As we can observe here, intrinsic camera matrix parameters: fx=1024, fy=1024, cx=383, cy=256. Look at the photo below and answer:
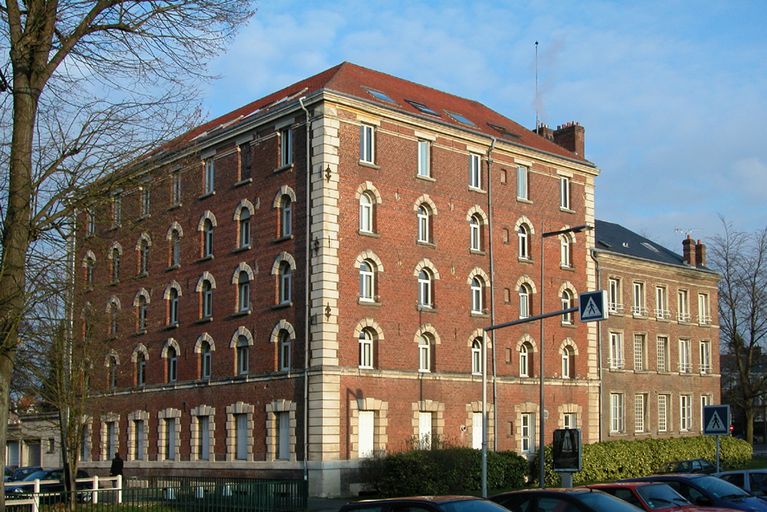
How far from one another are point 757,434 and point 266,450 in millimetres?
86189

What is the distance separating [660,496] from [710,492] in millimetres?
2405

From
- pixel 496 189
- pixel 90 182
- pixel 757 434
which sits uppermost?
pixel 496 189

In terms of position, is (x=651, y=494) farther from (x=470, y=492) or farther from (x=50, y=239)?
(x=470, y=492)

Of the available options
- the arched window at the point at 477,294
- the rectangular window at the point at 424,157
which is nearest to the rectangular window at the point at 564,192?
the arched window at the point at 477,294

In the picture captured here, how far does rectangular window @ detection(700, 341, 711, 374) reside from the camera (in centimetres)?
6191

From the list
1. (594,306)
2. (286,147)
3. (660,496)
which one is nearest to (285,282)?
(286,147)

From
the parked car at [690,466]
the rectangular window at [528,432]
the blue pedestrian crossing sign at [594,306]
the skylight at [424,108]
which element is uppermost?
the skylight at [424,108]

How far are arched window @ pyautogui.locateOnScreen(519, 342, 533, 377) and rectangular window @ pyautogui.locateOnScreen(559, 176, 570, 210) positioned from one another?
751cm

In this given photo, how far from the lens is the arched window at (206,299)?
4500 centimetres

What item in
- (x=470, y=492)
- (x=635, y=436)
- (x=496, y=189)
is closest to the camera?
(x=470, y=492)

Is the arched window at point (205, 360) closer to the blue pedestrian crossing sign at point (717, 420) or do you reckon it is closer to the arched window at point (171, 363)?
the arched window at point (171, 363)

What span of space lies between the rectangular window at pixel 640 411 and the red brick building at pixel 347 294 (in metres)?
6.29

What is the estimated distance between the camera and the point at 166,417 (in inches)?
1847

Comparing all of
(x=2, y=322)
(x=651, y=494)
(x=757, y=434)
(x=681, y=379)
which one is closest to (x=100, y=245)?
(x=2, y=322)
